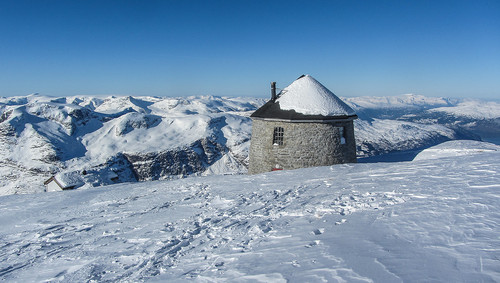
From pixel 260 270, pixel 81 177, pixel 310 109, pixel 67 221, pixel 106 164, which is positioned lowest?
pixel 106 164

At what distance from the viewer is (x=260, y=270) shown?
4.11 meters

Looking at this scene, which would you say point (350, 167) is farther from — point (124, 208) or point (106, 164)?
point (106, 164)

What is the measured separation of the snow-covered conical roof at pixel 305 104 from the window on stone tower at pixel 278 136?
67 centimetres

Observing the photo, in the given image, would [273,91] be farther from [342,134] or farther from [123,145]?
[123,145]

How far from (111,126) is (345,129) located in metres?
86.8

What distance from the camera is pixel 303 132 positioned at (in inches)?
597

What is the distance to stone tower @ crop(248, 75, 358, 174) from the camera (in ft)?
49.8

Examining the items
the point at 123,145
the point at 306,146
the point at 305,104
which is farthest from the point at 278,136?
the point at 123,145

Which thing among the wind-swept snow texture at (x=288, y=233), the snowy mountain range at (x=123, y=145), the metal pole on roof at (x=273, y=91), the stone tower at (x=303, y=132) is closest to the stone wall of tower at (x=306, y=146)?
the stone tower at (x=303, y=132)

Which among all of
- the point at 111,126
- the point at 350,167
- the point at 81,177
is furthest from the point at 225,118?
the point at 350,167

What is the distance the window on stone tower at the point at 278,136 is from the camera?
615 inches

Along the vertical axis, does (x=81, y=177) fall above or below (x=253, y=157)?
below

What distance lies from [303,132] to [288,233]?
33.5 feet

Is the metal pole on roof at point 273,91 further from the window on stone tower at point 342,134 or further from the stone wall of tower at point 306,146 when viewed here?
the window on stone tower at point 342,134
